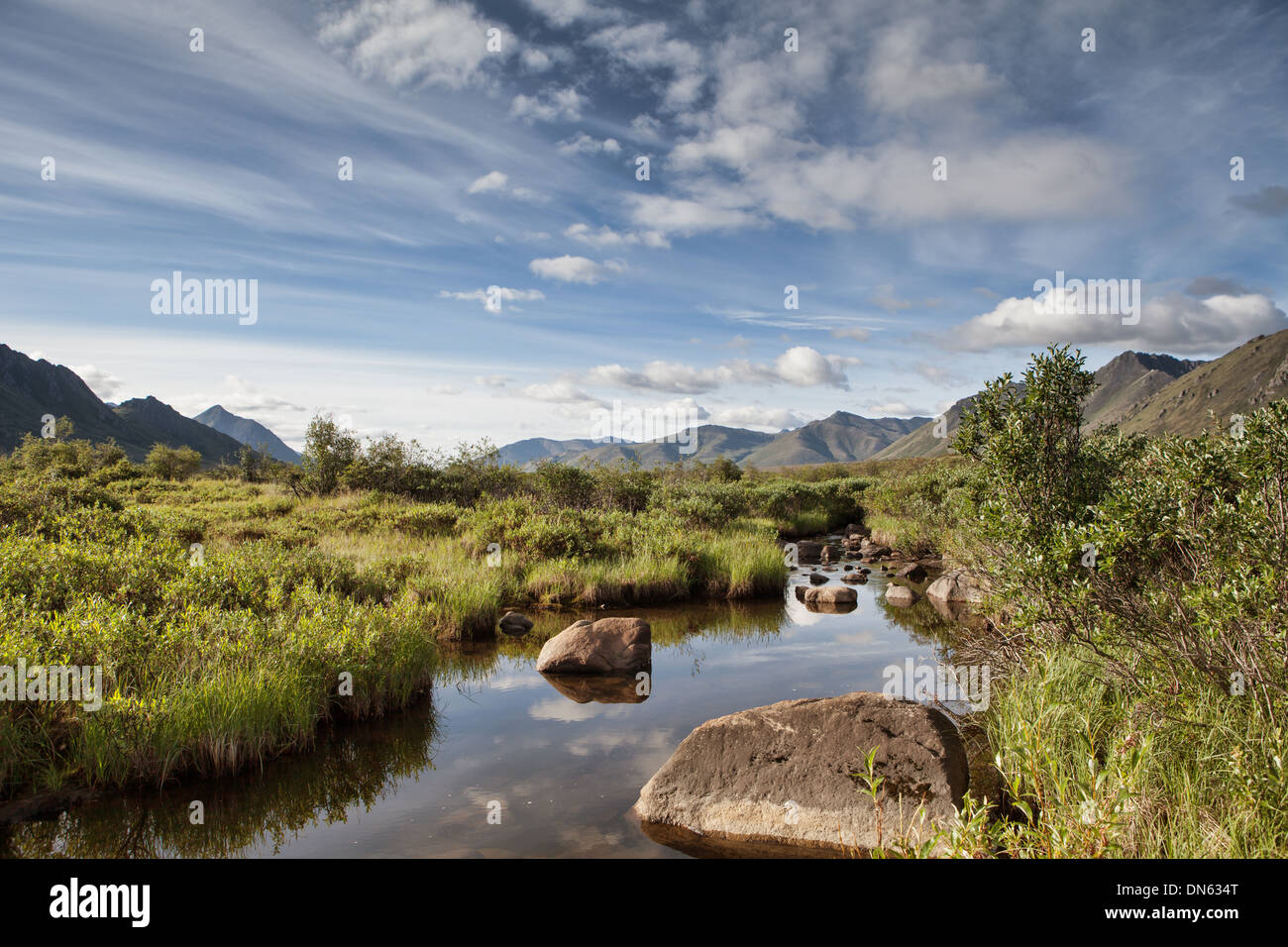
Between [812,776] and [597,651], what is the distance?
22.3ft

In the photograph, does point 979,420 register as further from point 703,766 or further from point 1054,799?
point 703,766

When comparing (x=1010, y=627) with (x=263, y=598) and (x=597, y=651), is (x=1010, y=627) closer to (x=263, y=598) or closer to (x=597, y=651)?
(x=597, y=651)

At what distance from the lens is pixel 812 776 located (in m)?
7.00

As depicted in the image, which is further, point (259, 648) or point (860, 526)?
point (860, 526)

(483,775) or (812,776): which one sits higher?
(812,776)

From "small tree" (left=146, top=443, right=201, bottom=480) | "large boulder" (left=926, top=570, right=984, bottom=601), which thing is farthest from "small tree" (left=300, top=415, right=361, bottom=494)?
"large boulder" (left=926, top=570, right=984, bottom=601)

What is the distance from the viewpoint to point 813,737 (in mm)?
7312

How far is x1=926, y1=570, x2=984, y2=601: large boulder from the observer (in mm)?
18766

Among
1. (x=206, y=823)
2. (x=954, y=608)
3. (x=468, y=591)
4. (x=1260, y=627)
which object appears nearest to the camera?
(x=1260, y=627)

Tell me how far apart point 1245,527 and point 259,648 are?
1182 centimetres

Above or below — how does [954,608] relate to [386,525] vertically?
below

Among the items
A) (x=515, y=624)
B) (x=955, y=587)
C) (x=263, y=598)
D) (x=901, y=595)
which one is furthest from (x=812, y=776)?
(x=955, y=587)
